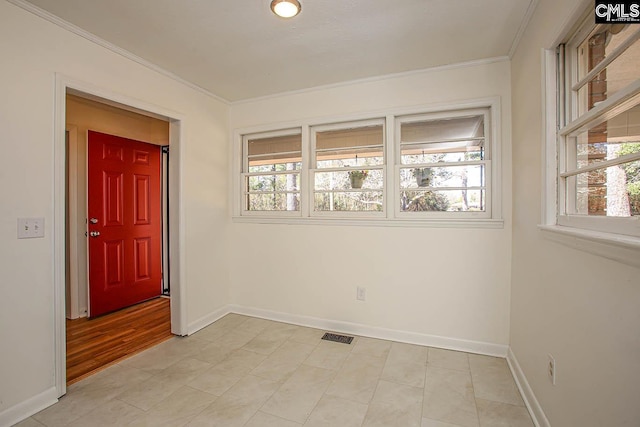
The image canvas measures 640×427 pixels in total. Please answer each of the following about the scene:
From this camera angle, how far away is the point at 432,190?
8.14 feet

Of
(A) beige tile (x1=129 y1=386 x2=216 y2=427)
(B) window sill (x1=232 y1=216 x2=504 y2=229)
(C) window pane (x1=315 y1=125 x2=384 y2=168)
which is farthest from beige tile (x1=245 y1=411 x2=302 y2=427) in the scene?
(C) window pane (x1=315 y1=125 x2=384 y2=168)

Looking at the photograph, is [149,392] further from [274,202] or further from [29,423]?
[274,202]

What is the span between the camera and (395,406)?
1.73m

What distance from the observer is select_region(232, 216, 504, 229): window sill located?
2303 mm

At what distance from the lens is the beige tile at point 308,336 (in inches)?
101

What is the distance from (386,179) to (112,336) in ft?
9.77

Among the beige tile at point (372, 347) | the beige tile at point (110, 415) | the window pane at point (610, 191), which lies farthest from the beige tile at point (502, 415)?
the beige tile at point (110, 415)

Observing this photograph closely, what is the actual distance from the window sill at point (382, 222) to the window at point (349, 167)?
0.41 ft

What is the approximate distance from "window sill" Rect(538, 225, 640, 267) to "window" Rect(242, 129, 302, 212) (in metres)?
2.22

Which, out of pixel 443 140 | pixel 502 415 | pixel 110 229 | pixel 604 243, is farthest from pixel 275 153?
pixel 502 415

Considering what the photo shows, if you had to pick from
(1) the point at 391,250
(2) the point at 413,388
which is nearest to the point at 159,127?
(1) the point at 391,250

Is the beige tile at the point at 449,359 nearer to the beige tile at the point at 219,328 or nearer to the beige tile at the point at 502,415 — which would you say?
the beige tile at the point at 502,415

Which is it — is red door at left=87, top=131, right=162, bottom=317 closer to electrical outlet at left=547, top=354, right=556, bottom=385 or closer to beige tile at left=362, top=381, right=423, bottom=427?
beige tile at left=362, top=381, right=423, bottom=427

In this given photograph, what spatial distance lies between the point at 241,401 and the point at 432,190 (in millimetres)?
2165
